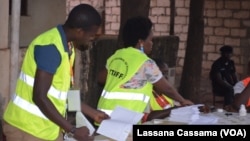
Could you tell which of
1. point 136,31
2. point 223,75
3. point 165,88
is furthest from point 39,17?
point 165,88

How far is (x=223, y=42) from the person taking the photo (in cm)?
1498

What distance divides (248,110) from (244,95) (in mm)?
139

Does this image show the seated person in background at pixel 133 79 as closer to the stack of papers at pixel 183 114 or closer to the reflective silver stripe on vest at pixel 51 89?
the stack of papers at pixel 183 114

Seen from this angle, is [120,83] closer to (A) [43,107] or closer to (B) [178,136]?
(B) [178,136]

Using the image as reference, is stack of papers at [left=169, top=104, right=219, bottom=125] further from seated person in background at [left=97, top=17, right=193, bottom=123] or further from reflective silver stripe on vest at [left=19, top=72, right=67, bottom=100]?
reflective silver stripe on vest at [left=19, top=72, right=67, bottom=100]

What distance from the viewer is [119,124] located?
12.7 ft

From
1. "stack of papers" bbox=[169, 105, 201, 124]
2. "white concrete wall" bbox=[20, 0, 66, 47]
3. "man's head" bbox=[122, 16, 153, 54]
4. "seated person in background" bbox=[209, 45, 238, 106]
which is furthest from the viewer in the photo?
"seated person in background" bbox=[209, 45, 238, 106]

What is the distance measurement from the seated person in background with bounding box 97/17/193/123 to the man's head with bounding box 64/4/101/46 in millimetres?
822

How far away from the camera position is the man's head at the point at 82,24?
3.61 metres

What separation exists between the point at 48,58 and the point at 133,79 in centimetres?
105

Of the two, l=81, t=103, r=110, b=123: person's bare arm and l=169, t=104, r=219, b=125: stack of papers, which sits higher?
l=81, t=103, r=110, b=123: person's bare arm

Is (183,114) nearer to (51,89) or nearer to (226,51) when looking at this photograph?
(51,89)

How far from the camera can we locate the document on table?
383cm

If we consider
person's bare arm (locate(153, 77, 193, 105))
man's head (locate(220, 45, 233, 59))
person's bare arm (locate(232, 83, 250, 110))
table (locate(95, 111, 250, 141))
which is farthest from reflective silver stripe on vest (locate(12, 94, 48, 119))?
man's head (locate(220, 45, 233, 59))
